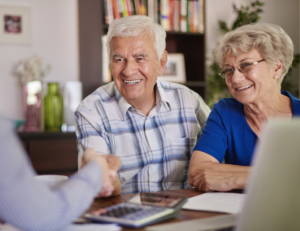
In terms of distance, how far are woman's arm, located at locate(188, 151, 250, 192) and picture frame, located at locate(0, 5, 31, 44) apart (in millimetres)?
2337

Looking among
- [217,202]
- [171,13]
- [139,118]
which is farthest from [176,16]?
[217,202]

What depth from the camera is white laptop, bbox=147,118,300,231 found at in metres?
0.67

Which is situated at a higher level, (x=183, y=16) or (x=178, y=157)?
(x=183, y=16)

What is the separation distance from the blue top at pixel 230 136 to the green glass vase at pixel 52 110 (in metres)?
1.71

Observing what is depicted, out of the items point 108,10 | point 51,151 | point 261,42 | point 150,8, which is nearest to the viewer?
point 261,42

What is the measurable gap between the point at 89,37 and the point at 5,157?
8.84ft

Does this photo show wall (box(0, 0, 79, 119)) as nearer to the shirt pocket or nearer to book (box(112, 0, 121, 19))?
book (box(112, 0, 121, 19))

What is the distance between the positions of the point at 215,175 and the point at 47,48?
243 cm

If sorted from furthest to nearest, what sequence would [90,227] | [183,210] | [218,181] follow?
1. [218,181]
2. [183,210]
3. [90,227]

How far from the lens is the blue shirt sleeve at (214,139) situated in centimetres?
158

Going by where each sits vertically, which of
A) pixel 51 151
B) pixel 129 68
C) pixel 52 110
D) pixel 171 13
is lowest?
pixel 51 151

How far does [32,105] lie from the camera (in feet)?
9.94

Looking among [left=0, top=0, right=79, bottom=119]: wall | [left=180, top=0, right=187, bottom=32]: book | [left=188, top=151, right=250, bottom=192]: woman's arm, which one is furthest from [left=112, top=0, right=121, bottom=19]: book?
[left=188, top=151, right=250, bottom=192]: woman's arm

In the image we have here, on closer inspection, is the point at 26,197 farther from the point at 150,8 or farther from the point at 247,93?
the point at 150,8
